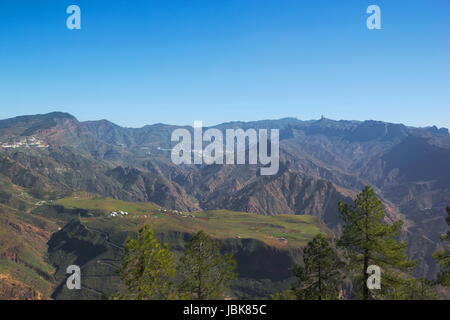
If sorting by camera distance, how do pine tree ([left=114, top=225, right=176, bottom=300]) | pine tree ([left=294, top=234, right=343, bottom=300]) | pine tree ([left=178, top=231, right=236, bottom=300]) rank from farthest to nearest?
pine tree ([left=178, top=231, right=236, bottom=300]) → pine tree ([left=294, top=234, right=343, bottom=300]) → pine tree ([left=114, top=225, right=176, bottom=300])

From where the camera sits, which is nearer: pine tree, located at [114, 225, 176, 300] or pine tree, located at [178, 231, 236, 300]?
→ pine tree, located at [114, 225, 176, 300]

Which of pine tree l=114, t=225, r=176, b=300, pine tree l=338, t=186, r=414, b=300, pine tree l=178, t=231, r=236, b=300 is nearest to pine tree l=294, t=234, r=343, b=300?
pine tree l=338, t=186, r=414, b=300

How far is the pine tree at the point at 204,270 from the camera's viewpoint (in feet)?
149

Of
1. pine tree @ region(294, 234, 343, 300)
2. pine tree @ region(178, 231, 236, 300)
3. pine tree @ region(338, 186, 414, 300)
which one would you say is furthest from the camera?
pine tree @ region(178, 231, 236, 300)

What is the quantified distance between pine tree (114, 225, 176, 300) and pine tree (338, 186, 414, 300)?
19.4 meters

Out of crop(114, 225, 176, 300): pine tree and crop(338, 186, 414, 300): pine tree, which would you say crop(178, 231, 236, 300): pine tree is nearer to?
crop(114, 225, 176, 300): pine tree

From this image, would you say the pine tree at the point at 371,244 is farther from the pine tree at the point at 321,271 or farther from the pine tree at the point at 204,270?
the pine tree at the point at 204,270

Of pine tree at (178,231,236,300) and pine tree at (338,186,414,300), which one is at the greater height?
pine tree at (338,186,414,300)

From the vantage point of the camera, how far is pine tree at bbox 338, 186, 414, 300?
38656 millimetres

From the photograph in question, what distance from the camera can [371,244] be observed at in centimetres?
3891

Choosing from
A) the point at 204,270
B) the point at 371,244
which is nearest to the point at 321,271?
the point at 371,244

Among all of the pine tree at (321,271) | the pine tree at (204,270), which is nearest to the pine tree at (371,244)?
the pine tree at (321,271)
